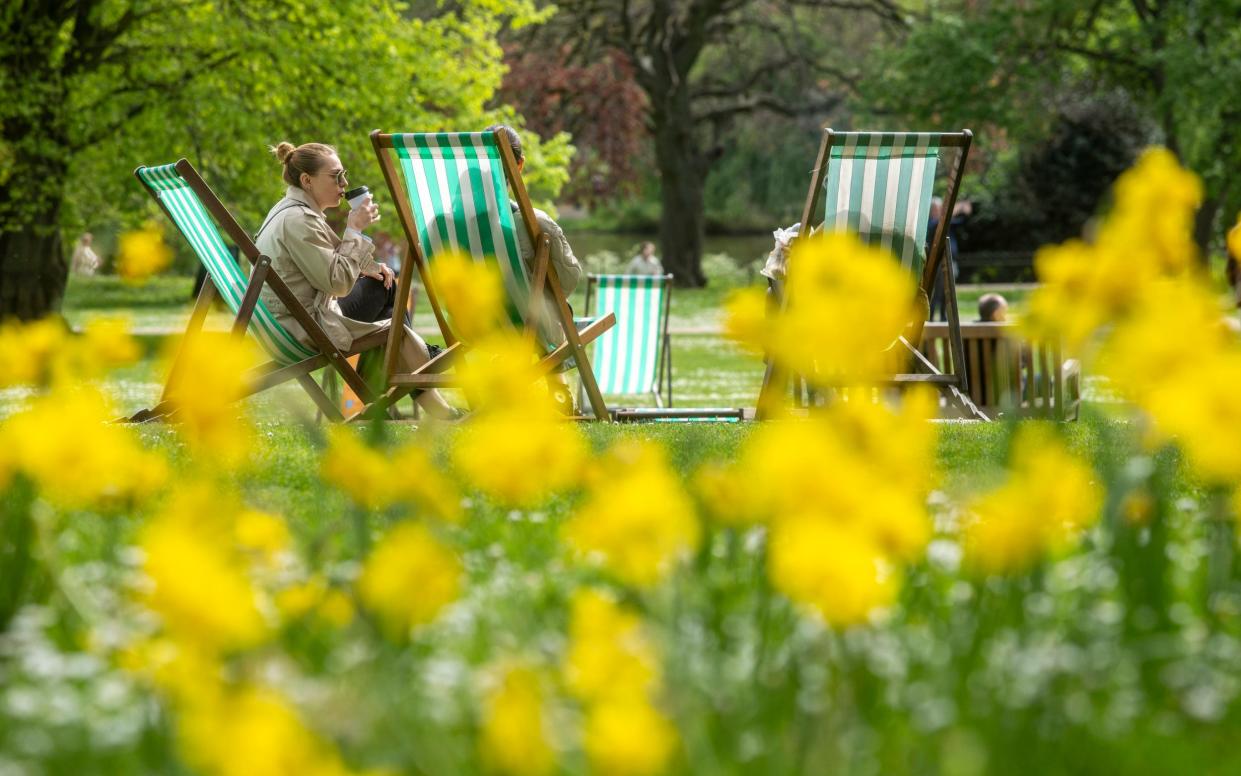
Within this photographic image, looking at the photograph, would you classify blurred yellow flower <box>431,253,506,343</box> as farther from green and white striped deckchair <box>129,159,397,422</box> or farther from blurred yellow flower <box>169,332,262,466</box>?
Result: green and white striped deckchair <box>129,159,397,422</box>

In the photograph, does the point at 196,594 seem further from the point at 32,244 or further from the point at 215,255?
the point at 32,244

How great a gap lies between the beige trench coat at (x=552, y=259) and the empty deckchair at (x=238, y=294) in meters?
0.44

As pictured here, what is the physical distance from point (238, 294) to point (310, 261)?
33 centimetres

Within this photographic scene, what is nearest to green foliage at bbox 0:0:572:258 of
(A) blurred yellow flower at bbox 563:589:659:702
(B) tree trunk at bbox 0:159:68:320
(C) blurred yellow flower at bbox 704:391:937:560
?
(B) tree trunk at bbox 0:159:68:320

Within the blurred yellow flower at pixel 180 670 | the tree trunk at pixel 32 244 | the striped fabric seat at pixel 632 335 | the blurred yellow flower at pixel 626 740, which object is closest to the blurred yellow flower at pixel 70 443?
the blurred yellow flower at pixel 180 670

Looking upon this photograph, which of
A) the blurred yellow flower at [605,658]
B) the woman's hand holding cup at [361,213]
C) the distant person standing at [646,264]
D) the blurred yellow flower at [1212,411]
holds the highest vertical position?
the blurred yellow flower at [1212,411]

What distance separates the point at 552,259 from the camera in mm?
6074

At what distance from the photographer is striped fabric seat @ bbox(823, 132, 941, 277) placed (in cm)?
607

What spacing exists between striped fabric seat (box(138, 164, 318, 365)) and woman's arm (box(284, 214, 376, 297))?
223mm

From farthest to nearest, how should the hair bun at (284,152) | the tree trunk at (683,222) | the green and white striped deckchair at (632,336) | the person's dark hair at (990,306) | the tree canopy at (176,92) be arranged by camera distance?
the tree trunk at (683,222) < the tree canopy at (176,92) < the person's dark hair at (990,306) < the green and white striped deckchair at (632,336) < the hair bun at (284,152)

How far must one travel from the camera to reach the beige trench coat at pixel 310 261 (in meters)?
6.10

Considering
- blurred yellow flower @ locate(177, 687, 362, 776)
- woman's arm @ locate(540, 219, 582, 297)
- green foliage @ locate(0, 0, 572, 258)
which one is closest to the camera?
blurred yellow flower @ locate(177, 687, 362, 776)

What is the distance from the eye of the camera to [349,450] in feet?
7.34

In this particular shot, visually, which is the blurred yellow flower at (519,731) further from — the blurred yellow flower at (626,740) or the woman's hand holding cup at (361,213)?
the woman's hand holding cup at (361,213)
